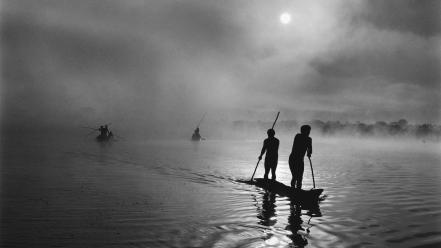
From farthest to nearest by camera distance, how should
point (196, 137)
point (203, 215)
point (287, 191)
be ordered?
point (196, 137), point (287, 191), point (203, 215)

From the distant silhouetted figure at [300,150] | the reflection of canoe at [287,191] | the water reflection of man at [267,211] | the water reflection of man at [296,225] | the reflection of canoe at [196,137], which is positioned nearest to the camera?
the water reflection of man at [296,225]

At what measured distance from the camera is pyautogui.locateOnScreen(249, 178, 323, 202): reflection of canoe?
12188 millimetres

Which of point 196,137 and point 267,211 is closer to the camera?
point 267,211

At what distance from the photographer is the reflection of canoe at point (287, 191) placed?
1219 cm

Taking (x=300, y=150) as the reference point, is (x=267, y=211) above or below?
below

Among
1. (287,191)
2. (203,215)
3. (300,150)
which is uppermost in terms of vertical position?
(300,150)

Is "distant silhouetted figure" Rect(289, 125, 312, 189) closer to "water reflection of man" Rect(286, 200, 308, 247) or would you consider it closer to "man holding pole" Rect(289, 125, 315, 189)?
"man holding pole" Rect(289, 125, 315, 189)

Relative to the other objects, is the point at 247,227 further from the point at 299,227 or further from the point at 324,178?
the point at 324,178

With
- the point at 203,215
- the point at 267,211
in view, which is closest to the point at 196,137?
the point at 267,211

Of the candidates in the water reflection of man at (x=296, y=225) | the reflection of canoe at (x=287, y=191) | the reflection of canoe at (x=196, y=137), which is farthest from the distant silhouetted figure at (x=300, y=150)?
the reflection of canoe at (x=196, y=137)

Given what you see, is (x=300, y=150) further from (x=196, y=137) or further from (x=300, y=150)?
(x=196, y=137)

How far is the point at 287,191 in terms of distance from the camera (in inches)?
539

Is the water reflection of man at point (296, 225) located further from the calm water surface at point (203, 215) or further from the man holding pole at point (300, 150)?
the man holding pole at point (300, 150)

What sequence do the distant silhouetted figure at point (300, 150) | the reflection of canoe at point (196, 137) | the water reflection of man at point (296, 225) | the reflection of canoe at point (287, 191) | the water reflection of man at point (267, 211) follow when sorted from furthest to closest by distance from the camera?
1. the reflection of canoe at point (196, 137)
2. the distant silhouetted figure at point (300, 150)
3. the reflection of canoe at point (287, 191)
4. the water reflection of man at point (267, 211)
5. the water reflection of man at point (296, 225)
